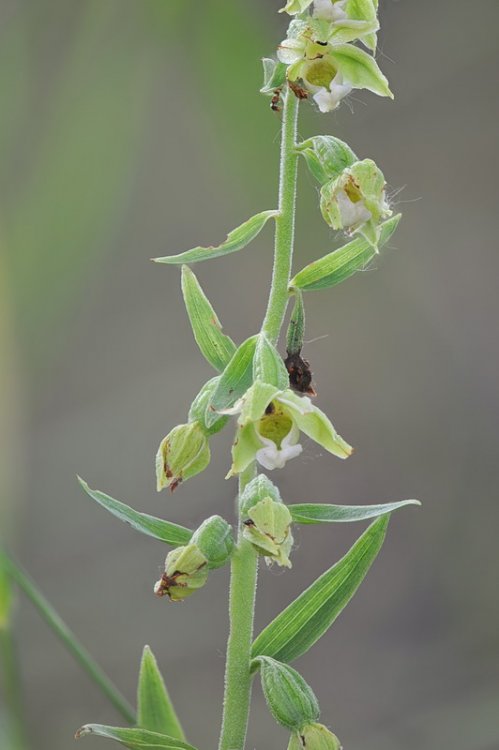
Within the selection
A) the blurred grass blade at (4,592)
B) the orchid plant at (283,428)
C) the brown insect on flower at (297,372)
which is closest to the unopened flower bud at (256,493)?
the orchid plant at (283,428)

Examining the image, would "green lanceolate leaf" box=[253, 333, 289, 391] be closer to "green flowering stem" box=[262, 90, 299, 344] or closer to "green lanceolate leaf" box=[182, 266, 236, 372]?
"green flowering stem" box=[262, 90, 299, 344]

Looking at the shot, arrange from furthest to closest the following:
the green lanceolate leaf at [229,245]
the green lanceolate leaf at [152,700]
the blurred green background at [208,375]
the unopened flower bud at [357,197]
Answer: the blurred green background at [208,375] < the green lanceolate leaf at [152,700] < the green lanceolate leaf at [229,245] < the unopened flower bud at [357,197]

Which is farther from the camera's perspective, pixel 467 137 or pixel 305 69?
pixel 467 137

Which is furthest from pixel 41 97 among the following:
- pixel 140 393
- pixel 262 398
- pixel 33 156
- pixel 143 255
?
pixel 262 398

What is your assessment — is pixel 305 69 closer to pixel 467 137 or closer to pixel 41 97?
pixel 41 97

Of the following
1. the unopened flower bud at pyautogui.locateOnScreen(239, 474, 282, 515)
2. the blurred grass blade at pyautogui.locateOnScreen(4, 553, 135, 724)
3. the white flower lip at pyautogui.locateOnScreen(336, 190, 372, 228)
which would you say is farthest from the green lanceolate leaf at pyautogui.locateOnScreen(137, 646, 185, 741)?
the white flower lip at pyautogui.locateOnScreen(336, 190, 372, 228)

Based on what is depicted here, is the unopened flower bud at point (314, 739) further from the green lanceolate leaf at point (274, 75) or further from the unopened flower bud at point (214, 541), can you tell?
the green lanceolate leaf at point (274, 75)

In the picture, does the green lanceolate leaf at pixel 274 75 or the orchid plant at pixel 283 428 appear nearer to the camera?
the orchid plant at pixel 283 428
